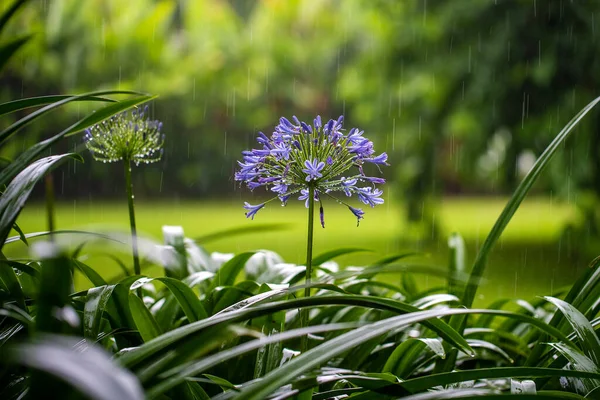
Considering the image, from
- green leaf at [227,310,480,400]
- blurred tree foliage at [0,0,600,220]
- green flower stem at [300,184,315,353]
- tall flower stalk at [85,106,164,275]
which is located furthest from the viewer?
blurred tree foliage at [0,0,600,220]

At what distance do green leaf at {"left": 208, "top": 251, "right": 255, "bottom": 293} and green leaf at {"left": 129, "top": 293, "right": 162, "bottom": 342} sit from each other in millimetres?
221

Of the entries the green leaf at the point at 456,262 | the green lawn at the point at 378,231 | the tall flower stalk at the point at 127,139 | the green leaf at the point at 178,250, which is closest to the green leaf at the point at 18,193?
the tall flower stalk at the point at 127,139

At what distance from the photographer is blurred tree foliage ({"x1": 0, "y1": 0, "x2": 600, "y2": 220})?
4.84m

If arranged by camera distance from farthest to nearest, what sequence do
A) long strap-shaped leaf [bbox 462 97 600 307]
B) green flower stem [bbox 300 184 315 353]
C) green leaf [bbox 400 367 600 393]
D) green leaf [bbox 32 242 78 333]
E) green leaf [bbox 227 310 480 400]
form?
long strap-shaped leaf [bbox 462 97 600 307] < green flower stem [bbox 300 184 315 353] < green leaf [bbox 400 367 600 393] < green leaf [bbox 227 310 480 400] < green leaf [bbox 32 242 78 333]

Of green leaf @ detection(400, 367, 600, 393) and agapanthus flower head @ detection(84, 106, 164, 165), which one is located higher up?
agapanthus flower head @ detection(84, 106, 164, 165)

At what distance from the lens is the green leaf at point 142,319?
34.8 inches

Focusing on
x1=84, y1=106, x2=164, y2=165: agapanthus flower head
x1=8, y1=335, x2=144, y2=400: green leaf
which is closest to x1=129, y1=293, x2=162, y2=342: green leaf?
x1=84, y1=106, x2=164, y2=165: agapanthus flower head

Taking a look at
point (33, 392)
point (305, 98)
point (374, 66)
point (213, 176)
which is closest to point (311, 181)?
point (33, 392)

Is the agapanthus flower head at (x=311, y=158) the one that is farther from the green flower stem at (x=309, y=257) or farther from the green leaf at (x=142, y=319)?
the green leaf at (x=142, y=319)

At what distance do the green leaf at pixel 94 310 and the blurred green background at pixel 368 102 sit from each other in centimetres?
29

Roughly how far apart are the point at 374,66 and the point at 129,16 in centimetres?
585

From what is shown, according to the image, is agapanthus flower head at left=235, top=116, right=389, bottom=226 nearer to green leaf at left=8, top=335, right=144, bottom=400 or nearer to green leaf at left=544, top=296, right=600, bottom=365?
green leaf at left=544, top=296, right=600, bottom=365

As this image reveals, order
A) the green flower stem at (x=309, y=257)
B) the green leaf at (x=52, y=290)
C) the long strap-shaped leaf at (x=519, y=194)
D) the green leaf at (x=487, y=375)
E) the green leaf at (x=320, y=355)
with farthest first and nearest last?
the long strap-shaped leaf at (x=519, y=194)
the green flower stem at (x=309, y=257)
the green leaf at (x=487, y=375)
the green leaf at (x=320, y=355)
the green leaf at (x=52, y=290)

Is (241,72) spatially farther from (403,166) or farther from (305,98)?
(403,166)
